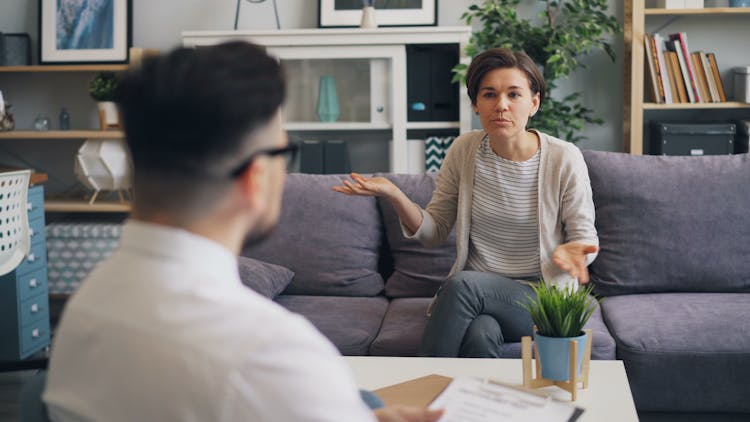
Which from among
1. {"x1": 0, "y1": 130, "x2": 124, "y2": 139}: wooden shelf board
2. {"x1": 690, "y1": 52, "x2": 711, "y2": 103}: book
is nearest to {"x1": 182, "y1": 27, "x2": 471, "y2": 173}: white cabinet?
{"x1": 0, "y1": 130, "x2": 124, "y2": 139}: wooden shelf board

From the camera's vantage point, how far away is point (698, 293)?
261cm

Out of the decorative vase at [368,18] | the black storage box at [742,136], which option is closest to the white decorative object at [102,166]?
the decorative vase at [368,18]

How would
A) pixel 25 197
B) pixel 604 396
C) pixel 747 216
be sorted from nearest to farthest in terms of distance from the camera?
pixel 604 396 → pixel 747 216 → pixel 25 197

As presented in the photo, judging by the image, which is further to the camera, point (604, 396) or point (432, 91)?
point (432, 91)

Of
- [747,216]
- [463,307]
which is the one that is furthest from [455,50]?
[463,307]

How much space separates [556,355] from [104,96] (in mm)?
2943

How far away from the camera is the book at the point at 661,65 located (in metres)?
3.76

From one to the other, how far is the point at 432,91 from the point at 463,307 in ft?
6.20

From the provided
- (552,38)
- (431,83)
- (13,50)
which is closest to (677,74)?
(552,38)

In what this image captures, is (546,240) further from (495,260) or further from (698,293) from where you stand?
(698,293)

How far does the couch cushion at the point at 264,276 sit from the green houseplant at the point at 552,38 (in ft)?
4.80

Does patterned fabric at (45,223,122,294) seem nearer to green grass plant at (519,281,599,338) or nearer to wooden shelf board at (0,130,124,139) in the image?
wooden shelf board at (0,130,124,139)

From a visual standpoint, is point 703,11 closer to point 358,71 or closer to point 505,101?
point 358,71

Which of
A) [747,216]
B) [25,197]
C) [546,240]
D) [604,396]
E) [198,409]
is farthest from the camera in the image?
[25,197]
